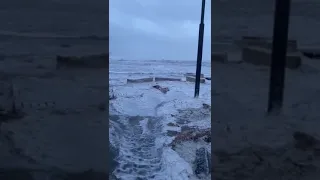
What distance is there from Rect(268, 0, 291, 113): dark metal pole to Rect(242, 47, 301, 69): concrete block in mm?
34

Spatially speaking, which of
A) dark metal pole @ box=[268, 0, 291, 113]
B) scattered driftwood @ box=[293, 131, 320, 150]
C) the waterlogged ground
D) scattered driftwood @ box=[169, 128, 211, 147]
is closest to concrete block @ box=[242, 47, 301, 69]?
dark metal pole @ box=[268, 0, 291, 113]

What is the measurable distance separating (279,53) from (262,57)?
116mm

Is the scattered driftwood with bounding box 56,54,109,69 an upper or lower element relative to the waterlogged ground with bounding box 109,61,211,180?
upper

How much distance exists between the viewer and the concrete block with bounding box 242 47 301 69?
2.66 m

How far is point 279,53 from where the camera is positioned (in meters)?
2.65

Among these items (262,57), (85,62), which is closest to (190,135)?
(262,57)

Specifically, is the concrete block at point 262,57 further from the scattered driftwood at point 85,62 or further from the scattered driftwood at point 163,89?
the scattered driftwood at point 163,89

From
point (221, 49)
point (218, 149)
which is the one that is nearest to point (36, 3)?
point (221, 49)

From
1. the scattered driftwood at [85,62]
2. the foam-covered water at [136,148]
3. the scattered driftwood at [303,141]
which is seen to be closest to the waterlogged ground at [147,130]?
the foam-covered water at [136,148]

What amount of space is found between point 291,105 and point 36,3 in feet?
6.19

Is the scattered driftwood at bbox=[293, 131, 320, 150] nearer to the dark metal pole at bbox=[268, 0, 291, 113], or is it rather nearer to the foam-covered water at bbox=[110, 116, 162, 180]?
the dark metal pole at bbox=[268, 0, 291, 113]

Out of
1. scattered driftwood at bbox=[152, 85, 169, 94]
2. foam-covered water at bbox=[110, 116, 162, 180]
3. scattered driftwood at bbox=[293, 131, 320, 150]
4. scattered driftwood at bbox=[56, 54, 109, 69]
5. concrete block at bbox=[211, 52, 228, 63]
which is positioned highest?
concrete block at bbox=[211, 52, 228, 63]

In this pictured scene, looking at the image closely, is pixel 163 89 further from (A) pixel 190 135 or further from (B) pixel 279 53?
(B) pixel 279 53

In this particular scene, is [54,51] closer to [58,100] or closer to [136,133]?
[58,100]
